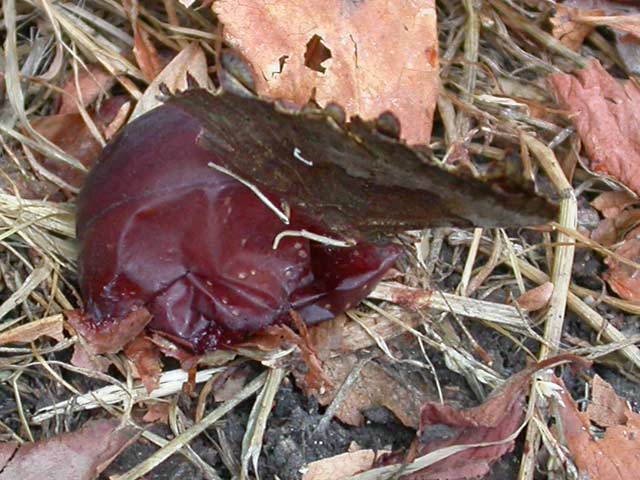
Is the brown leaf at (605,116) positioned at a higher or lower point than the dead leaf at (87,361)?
lower

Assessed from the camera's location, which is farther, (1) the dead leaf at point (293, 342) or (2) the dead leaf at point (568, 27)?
(2) the dead leaf at point (568, 27)

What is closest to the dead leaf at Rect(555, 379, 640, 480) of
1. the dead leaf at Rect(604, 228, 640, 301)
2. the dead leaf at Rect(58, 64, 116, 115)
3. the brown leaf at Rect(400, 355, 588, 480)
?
the brown leaf at Rect(400, 355, 588, 480)

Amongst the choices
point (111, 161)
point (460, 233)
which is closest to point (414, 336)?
point (460, 233)

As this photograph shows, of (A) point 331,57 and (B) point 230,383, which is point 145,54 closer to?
(A) point 331,57

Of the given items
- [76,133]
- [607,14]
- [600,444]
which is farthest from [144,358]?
[607,14]

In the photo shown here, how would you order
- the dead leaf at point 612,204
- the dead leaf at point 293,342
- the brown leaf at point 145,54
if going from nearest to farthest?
the dead leaf at point 293,342 < the brown leaf at point 145,54 < the dead leaf at point 612,204

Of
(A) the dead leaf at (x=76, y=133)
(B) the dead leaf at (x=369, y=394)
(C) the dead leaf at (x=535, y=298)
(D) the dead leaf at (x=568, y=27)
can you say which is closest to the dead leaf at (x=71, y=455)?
(B) the dead leaf at (x=369, y=394)

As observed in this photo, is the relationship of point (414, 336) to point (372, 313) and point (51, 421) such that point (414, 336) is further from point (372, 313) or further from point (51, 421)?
point (51, 421)

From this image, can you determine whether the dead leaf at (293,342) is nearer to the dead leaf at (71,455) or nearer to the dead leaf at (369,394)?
the dead leaf at (369,394)
